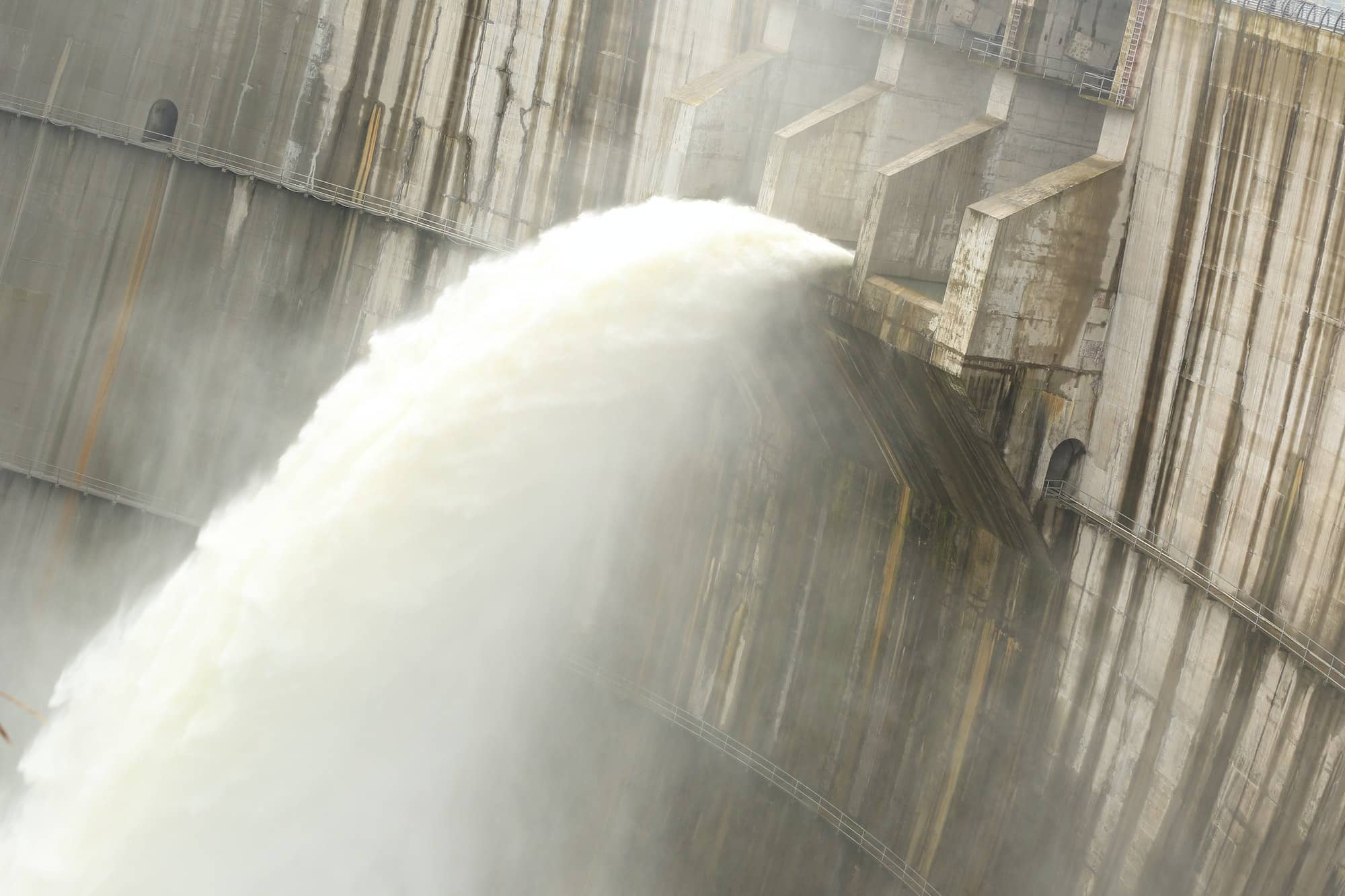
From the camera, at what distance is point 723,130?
72.2 ft

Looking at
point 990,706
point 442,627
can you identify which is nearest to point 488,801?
point 442,627

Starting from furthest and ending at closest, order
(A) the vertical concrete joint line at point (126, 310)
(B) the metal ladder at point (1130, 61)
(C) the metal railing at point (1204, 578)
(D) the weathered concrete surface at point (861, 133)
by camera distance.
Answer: (A) the vertical concrete joint line at point (126, 310), (D) the weathered concrete surface at point (861, 133), (B) the metal ladder at point (1130, 61), (C) the metal railing at point (1204, 578)

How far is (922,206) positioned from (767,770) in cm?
895

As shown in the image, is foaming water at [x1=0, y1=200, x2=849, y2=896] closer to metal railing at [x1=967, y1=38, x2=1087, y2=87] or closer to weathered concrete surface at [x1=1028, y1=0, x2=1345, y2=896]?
metal railing at [x1=967, y1=38, x2=1087, y2=87]

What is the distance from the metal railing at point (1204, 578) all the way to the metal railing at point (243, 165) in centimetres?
1230

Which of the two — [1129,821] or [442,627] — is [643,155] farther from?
[1129,821]

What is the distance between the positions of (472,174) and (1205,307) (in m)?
14.1

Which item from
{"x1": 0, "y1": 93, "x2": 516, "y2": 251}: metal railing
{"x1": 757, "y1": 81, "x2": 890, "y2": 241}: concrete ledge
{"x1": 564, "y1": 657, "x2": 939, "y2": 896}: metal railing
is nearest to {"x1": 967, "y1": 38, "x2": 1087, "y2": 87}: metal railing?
{"x1": 757, "y1": 81, "x2": 890, "y2": 241}: concrete ledge

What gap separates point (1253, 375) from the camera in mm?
15078

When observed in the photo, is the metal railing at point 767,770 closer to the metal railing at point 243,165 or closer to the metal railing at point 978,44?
the metal railing at point 243,165

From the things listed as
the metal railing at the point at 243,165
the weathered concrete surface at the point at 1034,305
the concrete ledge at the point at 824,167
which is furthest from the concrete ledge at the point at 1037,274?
the metal railing at the point at 243,165

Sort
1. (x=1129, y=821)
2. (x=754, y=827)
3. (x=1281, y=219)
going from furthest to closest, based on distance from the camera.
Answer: (x=754, y=827) < (x=1129, y=821) < (x=1281, y=219)

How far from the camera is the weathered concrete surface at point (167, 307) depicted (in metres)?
25.4

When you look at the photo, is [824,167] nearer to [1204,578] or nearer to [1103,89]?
[1103,89]
